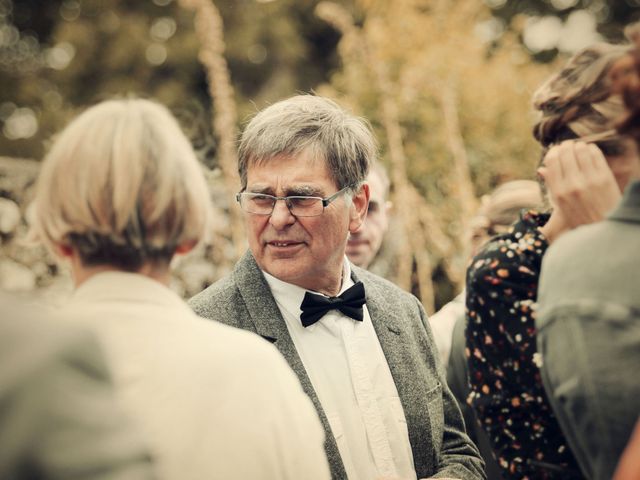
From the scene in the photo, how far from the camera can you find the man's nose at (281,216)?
2.61 metres

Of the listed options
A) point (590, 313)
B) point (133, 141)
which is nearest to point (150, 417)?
point (133, 141)

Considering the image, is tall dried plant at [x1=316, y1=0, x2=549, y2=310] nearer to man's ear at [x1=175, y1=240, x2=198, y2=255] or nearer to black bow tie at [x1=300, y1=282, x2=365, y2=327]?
black bow tie at [x1=300, y1=282, x2=365, y2=327]

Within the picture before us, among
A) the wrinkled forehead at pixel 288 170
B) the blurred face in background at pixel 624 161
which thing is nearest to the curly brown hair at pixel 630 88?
the blurred face in background at pixel 624 161

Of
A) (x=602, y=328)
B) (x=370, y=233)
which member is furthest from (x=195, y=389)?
(x=370, y=233)

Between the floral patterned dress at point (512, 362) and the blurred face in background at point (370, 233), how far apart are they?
1721 mm

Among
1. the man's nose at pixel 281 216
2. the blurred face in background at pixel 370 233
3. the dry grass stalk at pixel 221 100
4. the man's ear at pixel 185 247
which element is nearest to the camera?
the man's ear at pixel 185 247

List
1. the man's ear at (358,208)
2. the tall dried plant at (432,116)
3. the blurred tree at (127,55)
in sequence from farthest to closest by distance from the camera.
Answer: the blurred tree at (127,55) < the tall dried plant at (432,116) < the man's ear at (358,208)

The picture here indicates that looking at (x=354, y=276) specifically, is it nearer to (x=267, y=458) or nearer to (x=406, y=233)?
(x=267, y=458)

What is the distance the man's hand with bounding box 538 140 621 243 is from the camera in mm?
1947

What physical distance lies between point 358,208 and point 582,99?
1.10m

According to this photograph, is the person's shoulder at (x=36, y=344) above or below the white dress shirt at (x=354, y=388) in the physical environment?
above

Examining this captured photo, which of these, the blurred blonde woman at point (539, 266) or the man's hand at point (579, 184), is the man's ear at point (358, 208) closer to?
the blurred blonde woman at point (539, 266)

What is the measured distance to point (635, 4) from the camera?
53.9ft

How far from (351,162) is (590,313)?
1.52 m
